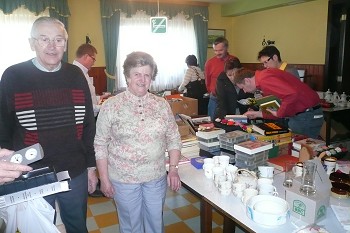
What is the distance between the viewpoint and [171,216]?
2.54 meters

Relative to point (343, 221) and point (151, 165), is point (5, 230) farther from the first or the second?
point (343, 221)

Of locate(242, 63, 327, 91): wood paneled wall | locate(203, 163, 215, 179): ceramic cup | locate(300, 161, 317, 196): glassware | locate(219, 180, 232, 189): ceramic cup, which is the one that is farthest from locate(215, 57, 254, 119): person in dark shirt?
locate(242, 63, 327, 91): wood paneled wall

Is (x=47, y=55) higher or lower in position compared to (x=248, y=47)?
lower

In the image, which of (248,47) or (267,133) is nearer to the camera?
(267,133)

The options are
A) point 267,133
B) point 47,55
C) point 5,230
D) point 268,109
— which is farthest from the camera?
point 268,109

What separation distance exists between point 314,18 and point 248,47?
1.76m

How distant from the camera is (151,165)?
146 centimetres

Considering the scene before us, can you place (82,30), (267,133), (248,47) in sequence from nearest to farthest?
(267,133), (82,30), (248,47)

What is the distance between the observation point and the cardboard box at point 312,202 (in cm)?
115

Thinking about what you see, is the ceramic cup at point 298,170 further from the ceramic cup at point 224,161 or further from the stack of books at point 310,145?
the ceramic cup at point 224,161

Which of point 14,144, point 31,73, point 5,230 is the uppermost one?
point 31,73

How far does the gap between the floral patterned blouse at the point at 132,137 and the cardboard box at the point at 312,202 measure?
67 cm

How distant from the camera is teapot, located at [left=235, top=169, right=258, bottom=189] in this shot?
1.42 m

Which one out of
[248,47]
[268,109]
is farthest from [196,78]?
[268,109]
